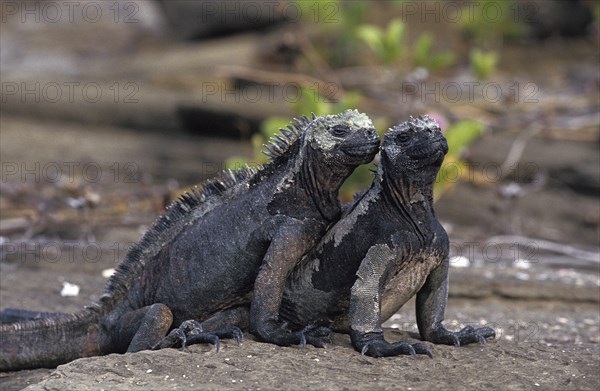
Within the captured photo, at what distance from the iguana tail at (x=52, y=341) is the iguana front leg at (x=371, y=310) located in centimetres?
126

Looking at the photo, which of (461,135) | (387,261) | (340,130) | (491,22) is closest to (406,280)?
(387,261)

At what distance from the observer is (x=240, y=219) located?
438cm

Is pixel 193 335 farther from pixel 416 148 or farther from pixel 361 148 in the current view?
pixel 416 148

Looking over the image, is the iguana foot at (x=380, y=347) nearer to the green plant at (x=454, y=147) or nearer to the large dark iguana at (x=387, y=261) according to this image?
the large dark iguana at (x=387, y=261)

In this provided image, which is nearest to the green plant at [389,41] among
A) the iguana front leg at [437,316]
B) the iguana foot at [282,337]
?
the iguana front leg at [437,316]

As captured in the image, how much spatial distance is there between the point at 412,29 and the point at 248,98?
3.05 metres

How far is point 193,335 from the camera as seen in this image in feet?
13.5

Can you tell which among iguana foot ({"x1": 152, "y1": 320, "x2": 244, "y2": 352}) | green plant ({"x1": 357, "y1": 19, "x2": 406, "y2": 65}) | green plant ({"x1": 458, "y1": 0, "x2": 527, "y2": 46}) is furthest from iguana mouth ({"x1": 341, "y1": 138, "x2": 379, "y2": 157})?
green plant ({"x1": 458, "y1": 0, "x2": 527, "y2": 46})

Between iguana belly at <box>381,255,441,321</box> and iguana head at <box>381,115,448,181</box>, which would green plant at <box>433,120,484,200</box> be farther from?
iguana head at <box>381,115,448,181</box>

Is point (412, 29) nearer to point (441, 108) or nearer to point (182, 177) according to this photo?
point (441, 108)

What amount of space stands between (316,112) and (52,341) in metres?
3.55

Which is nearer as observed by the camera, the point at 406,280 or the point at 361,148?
the point at 361,148

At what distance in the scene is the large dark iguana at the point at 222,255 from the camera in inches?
165

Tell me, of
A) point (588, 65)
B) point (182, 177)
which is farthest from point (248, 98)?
point (588, 65)
